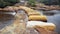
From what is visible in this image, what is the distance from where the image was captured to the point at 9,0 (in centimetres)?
1589

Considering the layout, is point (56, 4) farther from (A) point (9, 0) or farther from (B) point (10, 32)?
(B) point (10, 32)

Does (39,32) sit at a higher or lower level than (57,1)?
higher

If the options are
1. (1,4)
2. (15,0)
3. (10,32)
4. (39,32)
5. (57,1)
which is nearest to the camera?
(10,32)

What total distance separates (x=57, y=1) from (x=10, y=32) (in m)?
13.4

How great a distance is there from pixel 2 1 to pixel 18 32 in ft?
40.3

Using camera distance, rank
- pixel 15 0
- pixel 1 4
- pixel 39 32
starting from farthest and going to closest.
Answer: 1. pixel 15 0
2. pixel 1 4
3. pixel 39 32

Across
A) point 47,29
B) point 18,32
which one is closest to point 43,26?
point 47,29

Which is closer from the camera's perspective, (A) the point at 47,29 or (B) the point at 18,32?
(B) the point at 18,32

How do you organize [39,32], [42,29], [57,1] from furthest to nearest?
1. [57,1]
2. [42,29]
3. [39,32]

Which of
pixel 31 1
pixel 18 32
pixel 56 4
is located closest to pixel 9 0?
pixel 31 1

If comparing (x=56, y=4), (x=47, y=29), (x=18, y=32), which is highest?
(x=18, y=32)

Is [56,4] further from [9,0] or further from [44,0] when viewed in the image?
[9,0]

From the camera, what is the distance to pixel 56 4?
51.5 feet

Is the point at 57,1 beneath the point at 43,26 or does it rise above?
beneath
